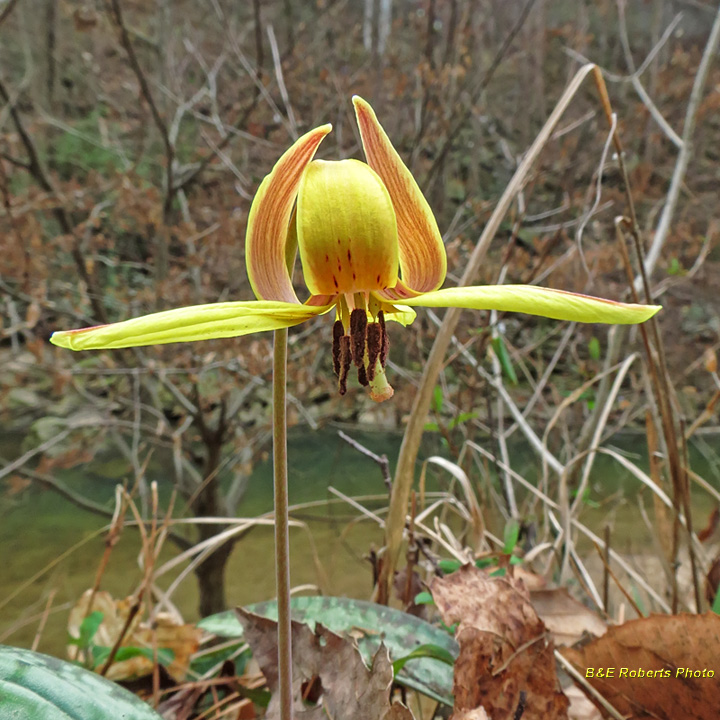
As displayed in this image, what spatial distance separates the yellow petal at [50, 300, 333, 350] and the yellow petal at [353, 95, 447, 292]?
18 cm

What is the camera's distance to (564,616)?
2.63 feet

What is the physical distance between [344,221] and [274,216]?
0.10m

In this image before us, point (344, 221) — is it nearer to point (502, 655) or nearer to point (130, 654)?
point (502, 655)

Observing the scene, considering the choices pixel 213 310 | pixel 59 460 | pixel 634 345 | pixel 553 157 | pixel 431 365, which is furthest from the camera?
pixel 553 157

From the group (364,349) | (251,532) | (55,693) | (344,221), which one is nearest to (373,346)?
(364,349)

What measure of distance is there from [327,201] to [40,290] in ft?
9.25

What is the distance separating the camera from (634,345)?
89.1 inches

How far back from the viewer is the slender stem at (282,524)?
0.47m

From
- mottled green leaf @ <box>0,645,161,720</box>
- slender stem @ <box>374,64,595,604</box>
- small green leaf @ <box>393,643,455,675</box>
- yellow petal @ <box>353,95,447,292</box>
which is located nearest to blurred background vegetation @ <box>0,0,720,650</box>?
slender stem @ <box>374,64,595,604</box>

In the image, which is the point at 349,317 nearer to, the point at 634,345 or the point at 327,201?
the point at 327,201

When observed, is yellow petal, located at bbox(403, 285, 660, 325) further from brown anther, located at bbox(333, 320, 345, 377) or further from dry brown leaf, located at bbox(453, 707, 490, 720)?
dry brown leaf, located at bbox(453, 707, 490, 720)

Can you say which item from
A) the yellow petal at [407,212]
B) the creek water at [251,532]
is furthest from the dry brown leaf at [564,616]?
the creek water at [251,532]

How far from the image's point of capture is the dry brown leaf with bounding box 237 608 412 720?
1.84ft

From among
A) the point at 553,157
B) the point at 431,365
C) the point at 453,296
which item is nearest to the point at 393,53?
the point at 553,157
